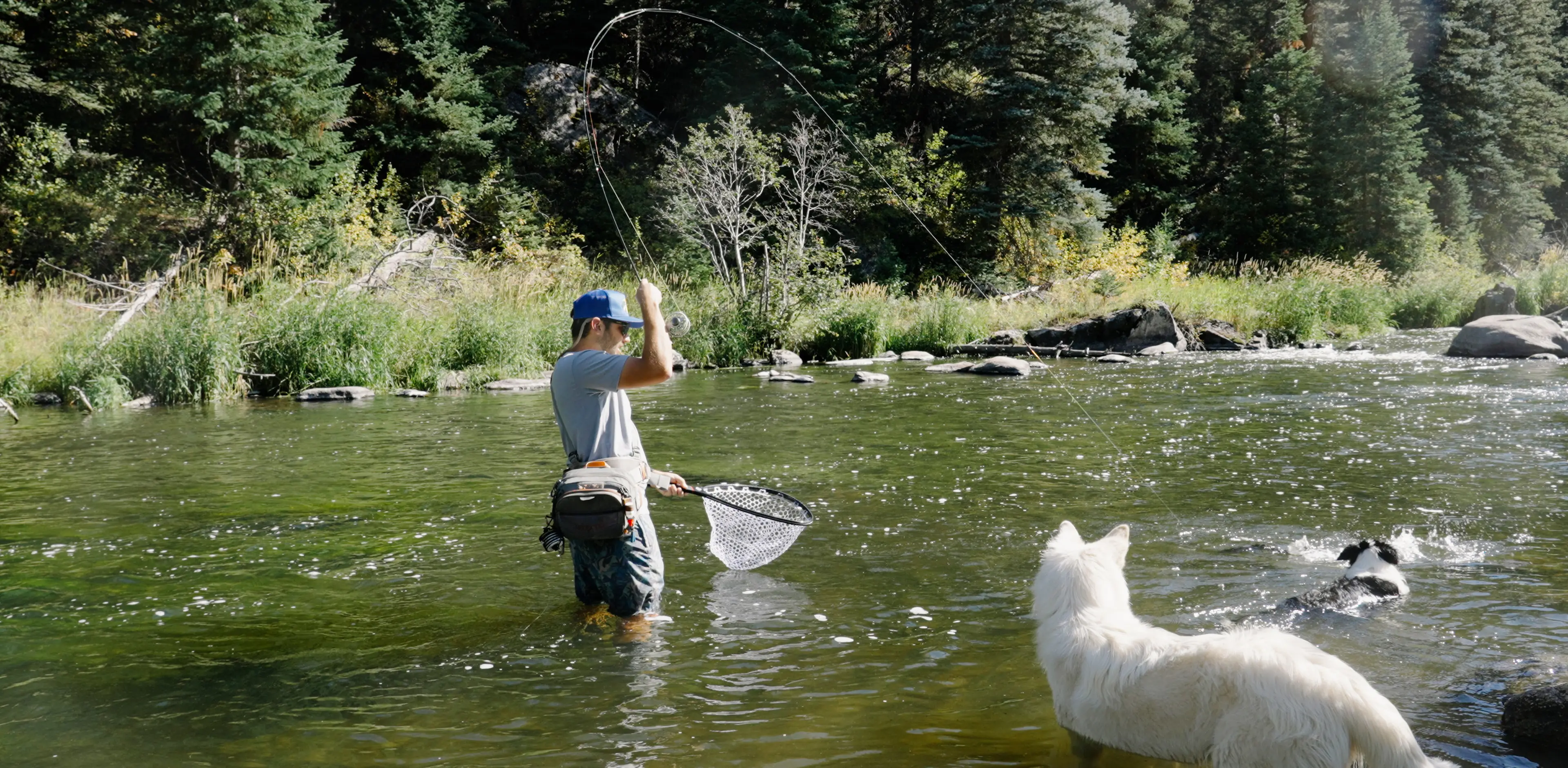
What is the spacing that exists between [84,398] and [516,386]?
6.90 meters

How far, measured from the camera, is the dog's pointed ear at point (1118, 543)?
4.09 metres

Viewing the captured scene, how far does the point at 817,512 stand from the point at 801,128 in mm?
26690

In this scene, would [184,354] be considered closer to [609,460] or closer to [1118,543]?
[609,460]

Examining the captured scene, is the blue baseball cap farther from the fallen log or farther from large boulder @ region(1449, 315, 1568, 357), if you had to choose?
large boulder @ region(1449, 315, 1568, 357)

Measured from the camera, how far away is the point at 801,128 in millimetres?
33812

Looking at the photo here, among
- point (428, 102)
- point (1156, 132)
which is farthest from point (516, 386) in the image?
point (1156, 132)

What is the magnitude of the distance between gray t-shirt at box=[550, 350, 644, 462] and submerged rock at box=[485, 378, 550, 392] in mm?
14474

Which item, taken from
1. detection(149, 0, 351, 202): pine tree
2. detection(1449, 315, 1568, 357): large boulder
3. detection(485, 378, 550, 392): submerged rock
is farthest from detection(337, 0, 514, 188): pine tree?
detection(1449, 315, 1568, 357): large boulder

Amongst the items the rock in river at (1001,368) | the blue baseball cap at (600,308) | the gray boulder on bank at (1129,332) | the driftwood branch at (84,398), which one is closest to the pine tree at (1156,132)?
the gray boulder on bank at (1129,332)

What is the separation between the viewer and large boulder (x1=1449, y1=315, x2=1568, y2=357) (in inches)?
844

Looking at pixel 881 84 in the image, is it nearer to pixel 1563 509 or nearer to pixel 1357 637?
pixel 1563 509

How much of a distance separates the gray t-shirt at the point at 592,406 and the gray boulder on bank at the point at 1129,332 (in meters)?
21.9

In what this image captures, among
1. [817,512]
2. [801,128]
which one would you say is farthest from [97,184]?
[817,512]

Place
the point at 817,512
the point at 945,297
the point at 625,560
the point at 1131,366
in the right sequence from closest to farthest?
1. the point at 625,560
2. the point at 817,512
3. the point at 1131,366
4. the point at 945,297
